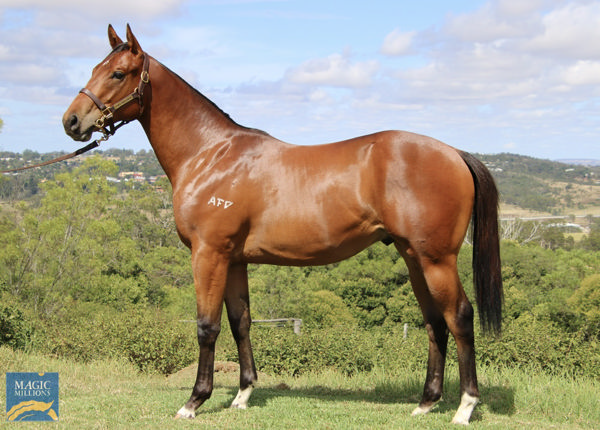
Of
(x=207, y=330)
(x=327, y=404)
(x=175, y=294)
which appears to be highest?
(x=207, y=330)

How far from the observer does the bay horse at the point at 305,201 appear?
4.89 meters

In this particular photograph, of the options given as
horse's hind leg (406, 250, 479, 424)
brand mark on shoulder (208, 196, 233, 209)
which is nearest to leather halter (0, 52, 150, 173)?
brand mark on shoulder (208, 196, 233, 209)

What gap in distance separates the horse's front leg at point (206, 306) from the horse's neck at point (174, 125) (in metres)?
0.99

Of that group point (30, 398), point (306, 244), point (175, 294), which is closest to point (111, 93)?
point (306, 244)

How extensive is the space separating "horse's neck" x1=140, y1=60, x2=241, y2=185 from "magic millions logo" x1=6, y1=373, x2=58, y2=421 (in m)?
2.23

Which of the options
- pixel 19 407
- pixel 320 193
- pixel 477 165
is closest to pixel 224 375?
pixel 19 407

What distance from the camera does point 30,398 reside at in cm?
488

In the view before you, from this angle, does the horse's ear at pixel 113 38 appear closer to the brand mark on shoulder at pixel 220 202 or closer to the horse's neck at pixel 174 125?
the horse's neck at pixel 174 125

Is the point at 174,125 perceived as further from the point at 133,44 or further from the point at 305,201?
the point at 305,201

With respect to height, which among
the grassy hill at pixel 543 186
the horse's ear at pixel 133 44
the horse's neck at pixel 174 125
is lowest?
the horse's neck at pixel 174 125

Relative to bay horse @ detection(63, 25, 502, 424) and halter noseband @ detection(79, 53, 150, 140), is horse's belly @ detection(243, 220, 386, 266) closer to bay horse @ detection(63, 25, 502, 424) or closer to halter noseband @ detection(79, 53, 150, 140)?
bay horse @ detection(63, 25, 502, 424)

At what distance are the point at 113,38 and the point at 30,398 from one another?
338 centimetres

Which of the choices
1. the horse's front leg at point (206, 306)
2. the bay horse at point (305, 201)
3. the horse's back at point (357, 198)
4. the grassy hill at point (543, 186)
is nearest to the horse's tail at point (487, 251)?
the bay horse at point (305, 201)

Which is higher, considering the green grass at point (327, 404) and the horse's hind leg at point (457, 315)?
the horse's hind leg at point (457, 315)
